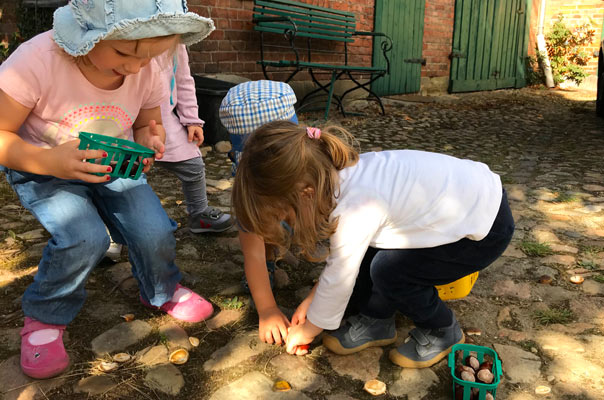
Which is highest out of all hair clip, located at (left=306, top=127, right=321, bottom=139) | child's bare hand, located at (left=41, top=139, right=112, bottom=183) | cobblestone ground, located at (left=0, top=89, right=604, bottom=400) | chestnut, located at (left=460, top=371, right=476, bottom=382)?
hair clip, located at (left=306, top=127, right=321, bottom=139)

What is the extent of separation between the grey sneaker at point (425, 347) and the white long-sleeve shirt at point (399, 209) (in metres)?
0.29

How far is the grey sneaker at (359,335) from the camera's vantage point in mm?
1882

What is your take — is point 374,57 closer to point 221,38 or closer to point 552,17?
point 221,38

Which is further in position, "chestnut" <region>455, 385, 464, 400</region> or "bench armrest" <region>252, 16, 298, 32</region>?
"bench armrest" <region>252, 16, 298, 32</region>

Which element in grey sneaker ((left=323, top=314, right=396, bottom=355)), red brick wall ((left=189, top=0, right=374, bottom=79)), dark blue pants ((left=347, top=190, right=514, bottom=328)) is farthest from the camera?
red brick wall ((left=189, top=0, right=374, bottom=79))

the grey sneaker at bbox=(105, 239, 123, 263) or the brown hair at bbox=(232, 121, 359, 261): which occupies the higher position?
the brown hair at bbox=(232, 121, 359, 261)

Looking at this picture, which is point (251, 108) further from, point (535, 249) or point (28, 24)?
point (28, 24)

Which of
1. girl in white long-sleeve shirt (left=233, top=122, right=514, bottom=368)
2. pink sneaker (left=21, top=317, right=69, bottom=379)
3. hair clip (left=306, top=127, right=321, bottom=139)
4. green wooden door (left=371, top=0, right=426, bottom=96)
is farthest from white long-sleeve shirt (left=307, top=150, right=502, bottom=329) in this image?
green wooden door (left=371, top=0, right=426, bottom=96)

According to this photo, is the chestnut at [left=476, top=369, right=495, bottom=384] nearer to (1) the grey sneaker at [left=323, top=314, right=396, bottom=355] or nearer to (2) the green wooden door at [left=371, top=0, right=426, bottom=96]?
(1) the grey sneaker at [left=323, top=314, right=396, bottom=355]

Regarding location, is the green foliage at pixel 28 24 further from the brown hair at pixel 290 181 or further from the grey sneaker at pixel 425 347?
the grey sneaker at pixel 425 347

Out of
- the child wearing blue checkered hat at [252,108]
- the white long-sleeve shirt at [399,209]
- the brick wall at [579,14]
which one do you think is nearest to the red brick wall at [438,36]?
the brick wall at [579,14]

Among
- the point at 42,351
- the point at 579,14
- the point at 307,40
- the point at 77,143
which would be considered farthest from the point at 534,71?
the point at 42,351

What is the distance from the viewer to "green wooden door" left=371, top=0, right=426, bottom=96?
27.8 feet

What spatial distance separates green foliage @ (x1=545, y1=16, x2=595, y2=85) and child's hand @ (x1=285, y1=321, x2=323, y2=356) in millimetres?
12734
